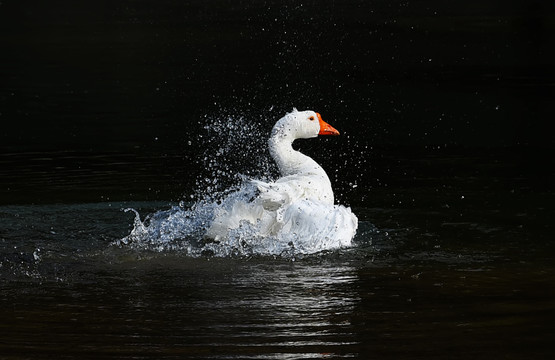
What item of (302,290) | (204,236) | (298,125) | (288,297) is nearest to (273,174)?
(298,125)

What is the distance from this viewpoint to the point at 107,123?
17.2m

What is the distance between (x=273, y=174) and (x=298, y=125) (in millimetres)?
2557

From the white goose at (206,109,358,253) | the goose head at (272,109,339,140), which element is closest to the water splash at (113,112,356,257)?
the white goose at (206,109,358,253)

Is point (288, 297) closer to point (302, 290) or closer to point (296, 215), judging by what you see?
point (302, 290)

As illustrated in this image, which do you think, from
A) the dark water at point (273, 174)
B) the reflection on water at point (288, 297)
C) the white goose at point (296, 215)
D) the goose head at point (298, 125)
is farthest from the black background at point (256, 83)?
the reflection on water at point (288, 297)

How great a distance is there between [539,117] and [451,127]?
1.59 metres

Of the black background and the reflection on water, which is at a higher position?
the black background

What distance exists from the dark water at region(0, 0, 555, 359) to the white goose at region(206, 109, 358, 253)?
276mm

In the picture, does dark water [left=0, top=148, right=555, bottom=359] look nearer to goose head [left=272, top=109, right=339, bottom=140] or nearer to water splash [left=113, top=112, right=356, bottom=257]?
water splash [left=113, top=112, right=356, bottom=257]

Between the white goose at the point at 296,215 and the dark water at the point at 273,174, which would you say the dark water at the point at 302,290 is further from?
the white goose at the point at 296,215

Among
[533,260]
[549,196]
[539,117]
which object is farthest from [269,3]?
[533,260]

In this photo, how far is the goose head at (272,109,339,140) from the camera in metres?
10.2

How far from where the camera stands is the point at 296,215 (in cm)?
934

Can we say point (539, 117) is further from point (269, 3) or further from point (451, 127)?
point (269, 3)
